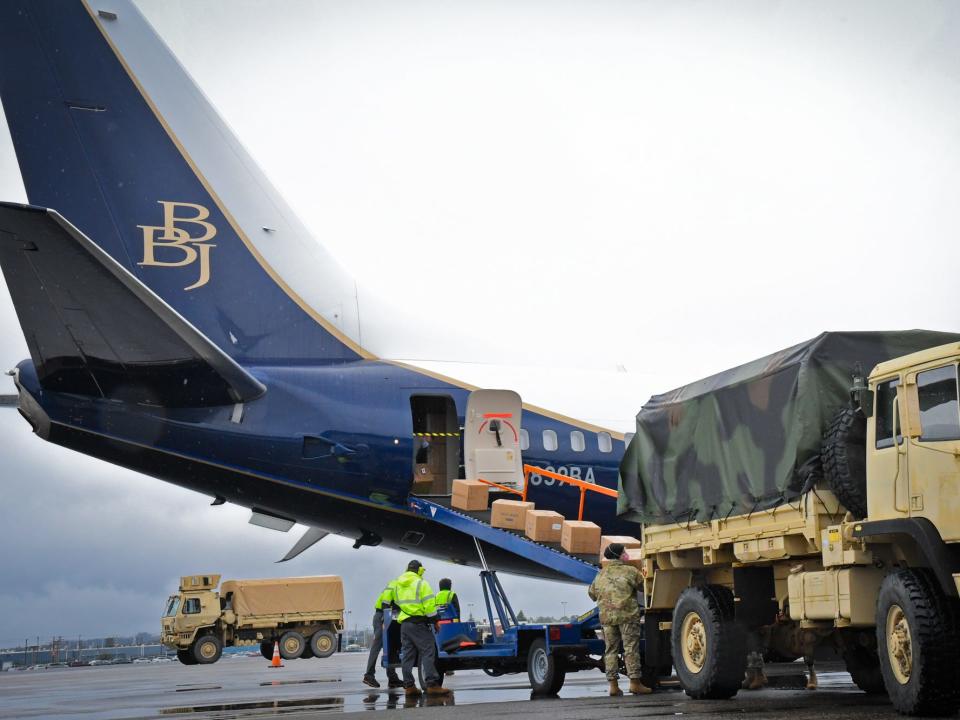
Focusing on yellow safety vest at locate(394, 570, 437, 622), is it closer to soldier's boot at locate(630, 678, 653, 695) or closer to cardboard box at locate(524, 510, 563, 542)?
cardboard box at locate(524, 510, 563, 542)

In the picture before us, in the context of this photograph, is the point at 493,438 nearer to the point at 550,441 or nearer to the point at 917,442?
the point at 550,441

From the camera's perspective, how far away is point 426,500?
17109 mm

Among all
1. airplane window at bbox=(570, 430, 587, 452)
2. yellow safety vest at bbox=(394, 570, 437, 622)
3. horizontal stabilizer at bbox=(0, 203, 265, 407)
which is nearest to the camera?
horizontal stabilizer at bbox=(0, 203, 265, 407)

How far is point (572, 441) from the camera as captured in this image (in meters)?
18.9

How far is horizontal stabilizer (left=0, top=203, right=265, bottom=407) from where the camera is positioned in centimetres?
1216

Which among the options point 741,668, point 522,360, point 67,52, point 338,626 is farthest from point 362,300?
point 338,626

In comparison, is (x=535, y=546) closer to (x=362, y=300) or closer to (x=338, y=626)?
(x=362, y=300)

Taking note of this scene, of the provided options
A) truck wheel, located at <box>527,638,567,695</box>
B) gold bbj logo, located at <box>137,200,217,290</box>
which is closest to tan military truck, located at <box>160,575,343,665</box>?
gold bbj logo, located at <box>137,200,217,290</box>

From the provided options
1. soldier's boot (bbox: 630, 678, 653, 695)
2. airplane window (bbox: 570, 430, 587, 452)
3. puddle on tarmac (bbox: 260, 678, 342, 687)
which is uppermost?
airplane window (bbox: 570, 430, 587, 452)

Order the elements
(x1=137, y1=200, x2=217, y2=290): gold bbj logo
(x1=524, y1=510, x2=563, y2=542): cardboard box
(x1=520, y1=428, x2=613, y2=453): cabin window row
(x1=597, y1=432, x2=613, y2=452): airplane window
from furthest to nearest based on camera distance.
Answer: (x1=597, y1=432, x2=613, y2=452): airplane window < (x1=520, y1=428, x2=613, y2=453): cabin window row < (x1=137, y1=200, x2=217, y2=290): gold bbj logo < (x1=524, y1=510, x2=563, y2=542): cardboard box

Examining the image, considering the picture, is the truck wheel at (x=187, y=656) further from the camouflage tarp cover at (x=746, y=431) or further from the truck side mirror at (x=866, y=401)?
the truck side mirror at (x=866, y=401)

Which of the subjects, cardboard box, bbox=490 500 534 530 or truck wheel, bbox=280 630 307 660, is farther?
truck wheel, bbox=280 630 307 660

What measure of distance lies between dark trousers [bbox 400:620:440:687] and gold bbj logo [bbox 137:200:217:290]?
6785 mm

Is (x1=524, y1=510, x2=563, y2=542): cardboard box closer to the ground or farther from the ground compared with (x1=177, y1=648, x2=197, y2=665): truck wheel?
farther from the ground
